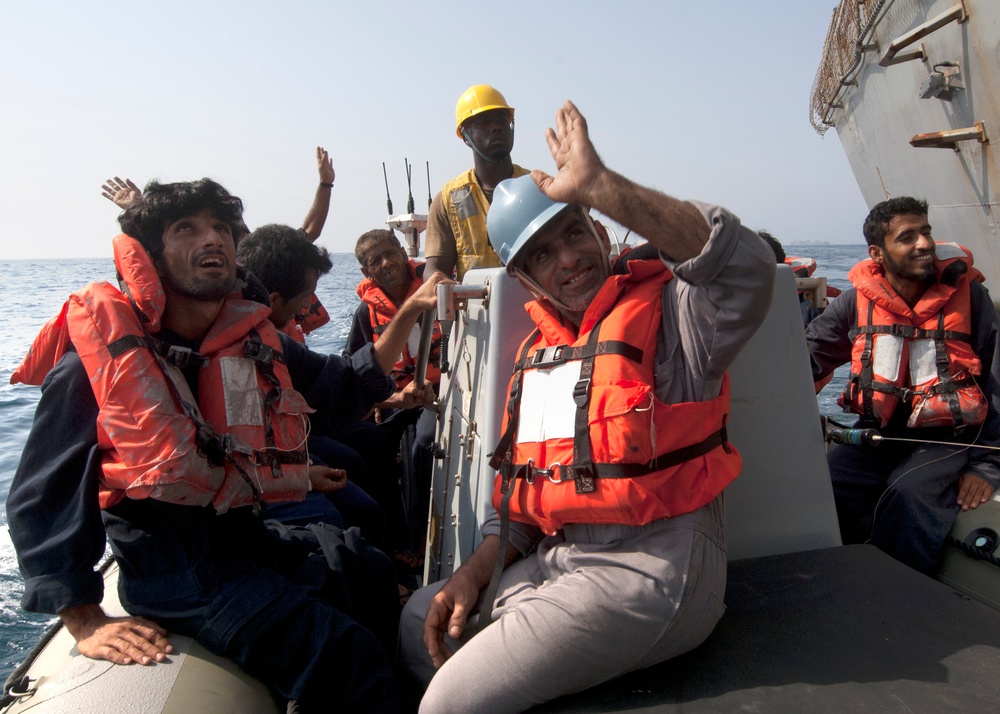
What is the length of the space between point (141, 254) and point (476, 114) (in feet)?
7.58

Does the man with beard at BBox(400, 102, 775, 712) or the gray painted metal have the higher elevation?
the gray painted metal

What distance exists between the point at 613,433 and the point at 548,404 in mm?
249

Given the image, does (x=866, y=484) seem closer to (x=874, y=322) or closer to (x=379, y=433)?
(x=874, y=322)

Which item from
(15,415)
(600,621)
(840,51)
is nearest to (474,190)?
(600,621)

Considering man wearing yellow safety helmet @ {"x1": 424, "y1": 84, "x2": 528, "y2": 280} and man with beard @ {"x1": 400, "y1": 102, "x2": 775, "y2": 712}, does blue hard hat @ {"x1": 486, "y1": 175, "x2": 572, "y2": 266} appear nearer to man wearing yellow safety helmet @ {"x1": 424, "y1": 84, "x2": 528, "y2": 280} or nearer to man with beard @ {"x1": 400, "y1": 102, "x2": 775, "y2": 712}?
man with beard @ {"x1": 400, "y1": 102, "x2": 775, "y2": 712}

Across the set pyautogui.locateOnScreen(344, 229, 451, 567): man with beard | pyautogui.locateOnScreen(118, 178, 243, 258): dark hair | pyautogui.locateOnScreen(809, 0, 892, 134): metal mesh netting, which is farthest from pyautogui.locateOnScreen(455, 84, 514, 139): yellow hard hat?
pyautogui.locateOnScreen(809, 0, 892, 134): metal mesh netting

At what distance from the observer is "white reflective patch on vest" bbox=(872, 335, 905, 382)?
3352 millimetres

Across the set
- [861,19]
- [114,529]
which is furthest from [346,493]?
[861,19]

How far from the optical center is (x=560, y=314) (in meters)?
2.20

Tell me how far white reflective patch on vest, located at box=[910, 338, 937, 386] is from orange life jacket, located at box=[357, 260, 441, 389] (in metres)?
2.28

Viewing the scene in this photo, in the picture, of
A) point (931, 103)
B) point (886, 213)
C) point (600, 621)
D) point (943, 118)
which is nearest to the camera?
point (600, 621)

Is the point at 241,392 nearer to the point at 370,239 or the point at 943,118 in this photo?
the point at 370,239

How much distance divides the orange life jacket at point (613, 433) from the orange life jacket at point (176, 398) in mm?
754

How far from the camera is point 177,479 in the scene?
78.6 inches
